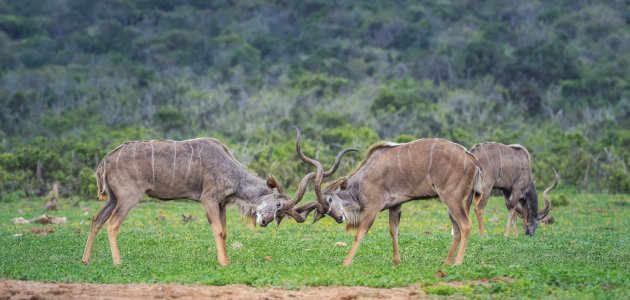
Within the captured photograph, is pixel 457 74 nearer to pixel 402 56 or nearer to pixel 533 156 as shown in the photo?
pixel 402 56

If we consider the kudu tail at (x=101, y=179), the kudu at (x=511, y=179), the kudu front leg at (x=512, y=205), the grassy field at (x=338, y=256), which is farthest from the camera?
the kudu at (x=511, y=179)

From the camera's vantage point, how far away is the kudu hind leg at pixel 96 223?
1394cm

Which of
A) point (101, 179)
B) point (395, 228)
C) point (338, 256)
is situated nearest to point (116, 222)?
point (101, 179)

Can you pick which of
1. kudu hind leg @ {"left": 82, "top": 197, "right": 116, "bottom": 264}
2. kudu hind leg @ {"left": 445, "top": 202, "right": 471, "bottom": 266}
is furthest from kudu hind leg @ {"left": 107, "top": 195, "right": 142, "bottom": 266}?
kudu hind leg @ {"left": 445, "top": 202, "right": 471, "bottom": 266}

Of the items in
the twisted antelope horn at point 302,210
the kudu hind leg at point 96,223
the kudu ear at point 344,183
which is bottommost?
the kudu hind leg at point 96,223

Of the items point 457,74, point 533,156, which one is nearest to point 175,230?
point 533,156

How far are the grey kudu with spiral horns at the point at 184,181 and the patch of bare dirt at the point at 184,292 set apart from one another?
268cm

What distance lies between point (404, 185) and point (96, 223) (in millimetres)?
4326

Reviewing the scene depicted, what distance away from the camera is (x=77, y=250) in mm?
15211

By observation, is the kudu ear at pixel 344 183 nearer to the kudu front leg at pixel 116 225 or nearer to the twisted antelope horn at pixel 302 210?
the twisted antelope horn at pixel 302 210

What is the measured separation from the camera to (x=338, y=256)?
14727 millimetres

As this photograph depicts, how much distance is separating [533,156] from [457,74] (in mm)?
22885

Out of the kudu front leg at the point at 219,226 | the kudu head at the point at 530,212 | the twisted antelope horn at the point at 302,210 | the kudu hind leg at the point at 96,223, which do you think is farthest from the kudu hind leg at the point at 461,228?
the kudu head at the point at 530,212

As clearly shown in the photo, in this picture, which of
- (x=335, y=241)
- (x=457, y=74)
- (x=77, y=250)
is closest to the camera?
(x=77, y=250)
